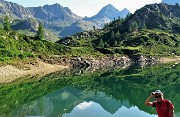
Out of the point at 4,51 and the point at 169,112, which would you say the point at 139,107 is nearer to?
the point at 169,112

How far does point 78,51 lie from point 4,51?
62432 mm

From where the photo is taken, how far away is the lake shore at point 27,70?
9416cm

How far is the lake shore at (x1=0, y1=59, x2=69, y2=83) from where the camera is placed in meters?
94.2

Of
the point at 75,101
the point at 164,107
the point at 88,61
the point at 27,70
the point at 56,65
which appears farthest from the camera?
the point at 88,61

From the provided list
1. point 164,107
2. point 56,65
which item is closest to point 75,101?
point 164,107

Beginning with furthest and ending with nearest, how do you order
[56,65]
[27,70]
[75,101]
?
[56,65] < [27,70] < [75,101]

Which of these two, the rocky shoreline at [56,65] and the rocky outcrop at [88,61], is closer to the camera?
the rocky shoreline at [56,65]

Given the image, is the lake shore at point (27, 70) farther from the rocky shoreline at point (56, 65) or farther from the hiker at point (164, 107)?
the hiker at point (164, 107)

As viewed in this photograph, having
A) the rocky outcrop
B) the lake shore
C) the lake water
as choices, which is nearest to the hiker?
the lake water

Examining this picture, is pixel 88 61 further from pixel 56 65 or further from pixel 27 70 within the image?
pixel 27 70

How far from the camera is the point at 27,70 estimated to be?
368 feet

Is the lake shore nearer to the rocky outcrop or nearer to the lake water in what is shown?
the rocky outcrop

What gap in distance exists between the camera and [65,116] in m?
39.2

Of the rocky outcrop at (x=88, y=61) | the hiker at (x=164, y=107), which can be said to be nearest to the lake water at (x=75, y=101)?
the hiker at (x=164, y=107)
